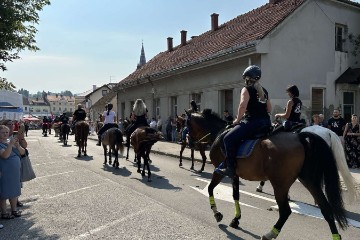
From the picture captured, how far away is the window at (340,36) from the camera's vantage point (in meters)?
19.6

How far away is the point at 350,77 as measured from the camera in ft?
60.8

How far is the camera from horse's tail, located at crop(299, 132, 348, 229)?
5000 mm

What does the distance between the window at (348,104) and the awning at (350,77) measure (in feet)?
3.07

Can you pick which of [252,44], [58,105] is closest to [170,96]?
[252,44]

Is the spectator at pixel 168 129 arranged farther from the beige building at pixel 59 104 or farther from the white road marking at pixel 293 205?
the beige building at pixel 59 104

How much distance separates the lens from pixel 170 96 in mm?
26172

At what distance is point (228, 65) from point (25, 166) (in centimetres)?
1350

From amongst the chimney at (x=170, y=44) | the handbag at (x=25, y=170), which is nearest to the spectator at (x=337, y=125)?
the handbag at (x=25, y=170)

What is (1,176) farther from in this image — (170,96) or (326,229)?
(170,96)

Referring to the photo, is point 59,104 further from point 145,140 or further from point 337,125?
point 337,125

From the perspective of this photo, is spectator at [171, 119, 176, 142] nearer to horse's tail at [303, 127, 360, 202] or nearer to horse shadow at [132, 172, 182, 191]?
horse shadow at [132, 172, 182, 191]

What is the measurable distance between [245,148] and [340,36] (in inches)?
661

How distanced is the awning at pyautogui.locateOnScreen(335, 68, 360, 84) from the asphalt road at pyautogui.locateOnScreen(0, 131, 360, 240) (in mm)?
10767

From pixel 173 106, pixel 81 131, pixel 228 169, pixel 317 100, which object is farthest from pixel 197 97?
pixel 228 169
